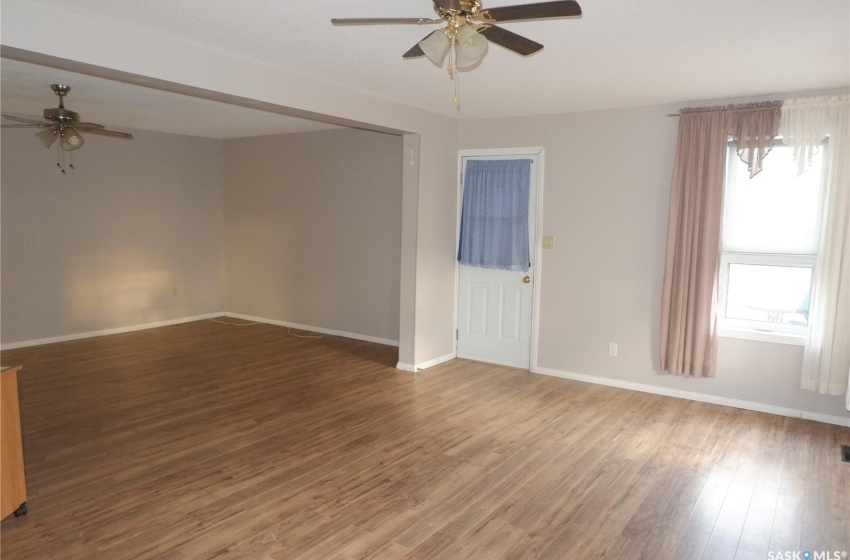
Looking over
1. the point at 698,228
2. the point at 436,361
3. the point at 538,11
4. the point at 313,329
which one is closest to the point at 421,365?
the point at 436,361

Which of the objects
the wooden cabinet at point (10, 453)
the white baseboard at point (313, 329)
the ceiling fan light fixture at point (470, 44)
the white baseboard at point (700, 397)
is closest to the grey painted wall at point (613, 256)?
the white baseboard at point (700, 397)

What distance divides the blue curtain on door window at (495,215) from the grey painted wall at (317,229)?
98cm

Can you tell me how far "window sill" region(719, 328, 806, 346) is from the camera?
4.43 meters

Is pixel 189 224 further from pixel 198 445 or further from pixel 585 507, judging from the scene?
pixel 585 507

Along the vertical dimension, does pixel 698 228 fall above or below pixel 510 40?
below

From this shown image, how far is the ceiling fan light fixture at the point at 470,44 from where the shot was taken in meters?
2.34

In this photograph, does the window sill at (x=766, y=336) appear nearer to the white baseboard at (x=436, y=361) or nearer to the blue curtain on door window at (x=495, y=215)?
the blue curtain on door window at (x=495, y=215)

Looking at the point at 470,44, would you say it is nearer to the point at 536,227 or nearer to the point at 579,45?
the point at 579,45

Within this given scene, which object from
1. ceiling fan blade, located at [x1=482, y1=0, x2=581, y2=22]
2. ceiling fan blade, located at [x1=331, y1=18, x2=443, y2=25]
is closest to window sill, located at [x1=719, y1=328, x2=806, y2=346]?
ceiling fan blade, located at [x1=482, y1=0, x2=581, y2=22]

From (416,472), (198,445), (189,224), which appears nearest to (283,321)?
(189,224)

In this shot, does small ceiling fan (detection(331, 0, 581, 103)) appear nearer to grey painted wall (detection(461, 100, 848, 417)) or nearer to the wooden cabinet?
the wooden cabinet

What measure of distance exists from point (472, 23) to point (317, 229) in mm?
5181

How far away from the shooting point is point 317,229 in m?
7.30

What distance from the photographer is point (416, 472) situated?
3.43 metres
